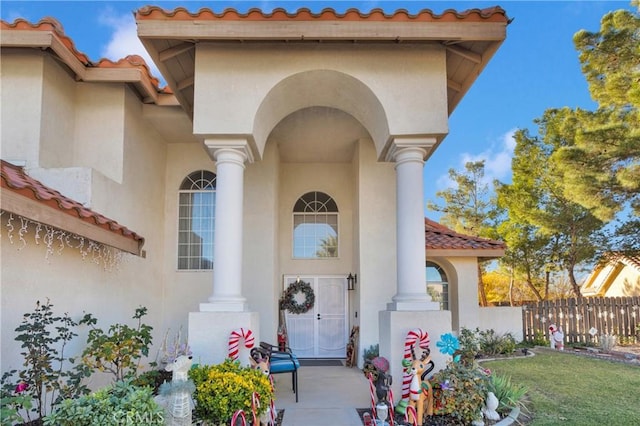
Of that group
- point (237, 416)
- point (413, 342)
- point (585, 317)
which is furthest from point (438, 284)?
point (237, 416)

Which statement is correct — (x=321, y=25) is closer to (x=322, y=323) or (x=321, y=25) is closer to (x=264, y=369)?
(x=264, y=369)

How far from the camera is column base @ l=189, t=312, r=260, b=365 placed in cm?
647

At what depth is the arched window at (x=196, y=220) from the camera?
35.6ft

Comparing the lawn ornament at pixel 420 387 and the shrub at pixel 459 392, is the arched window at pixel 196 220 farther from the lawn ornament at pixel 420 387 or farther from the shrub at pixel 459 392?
the shrub at pixel 459 392

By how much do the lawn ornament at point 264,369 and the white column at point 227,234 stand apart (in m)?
0.71

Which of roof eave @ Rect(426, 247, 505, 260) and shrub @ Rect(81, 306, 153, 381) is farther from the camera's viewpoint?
roof eave @ Rect(426, 247, 505, 260)

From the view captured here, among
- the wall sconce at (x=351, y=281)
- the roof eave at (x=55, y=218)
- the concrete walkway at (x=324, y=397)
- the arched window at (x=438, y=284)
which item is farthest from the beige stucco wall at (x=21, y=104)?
the arched window at (x=438, y=284)

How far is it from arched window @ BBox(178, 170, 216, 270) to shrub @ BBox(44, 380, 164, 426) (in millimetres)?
6519

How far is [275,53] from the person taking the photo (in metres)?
7.08

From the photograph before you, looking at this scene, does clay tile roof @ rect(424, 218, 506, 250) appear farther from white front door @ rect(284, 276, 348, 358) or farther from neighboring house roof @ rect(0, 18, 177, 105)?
neighboring house roof @ rect(0, 18, 177, 105)

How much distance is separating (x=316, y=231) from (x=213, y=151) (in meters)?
5.53

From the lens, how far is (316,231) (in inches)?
483

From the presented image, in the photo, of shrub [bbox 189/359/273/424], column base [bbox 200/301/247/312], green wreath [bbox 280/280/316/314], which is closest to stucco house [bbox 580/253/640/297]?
green wreath [bbox 280/280/316/314]

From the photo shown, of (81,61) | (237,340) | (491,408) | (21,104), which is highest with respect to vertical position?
(81,61)
